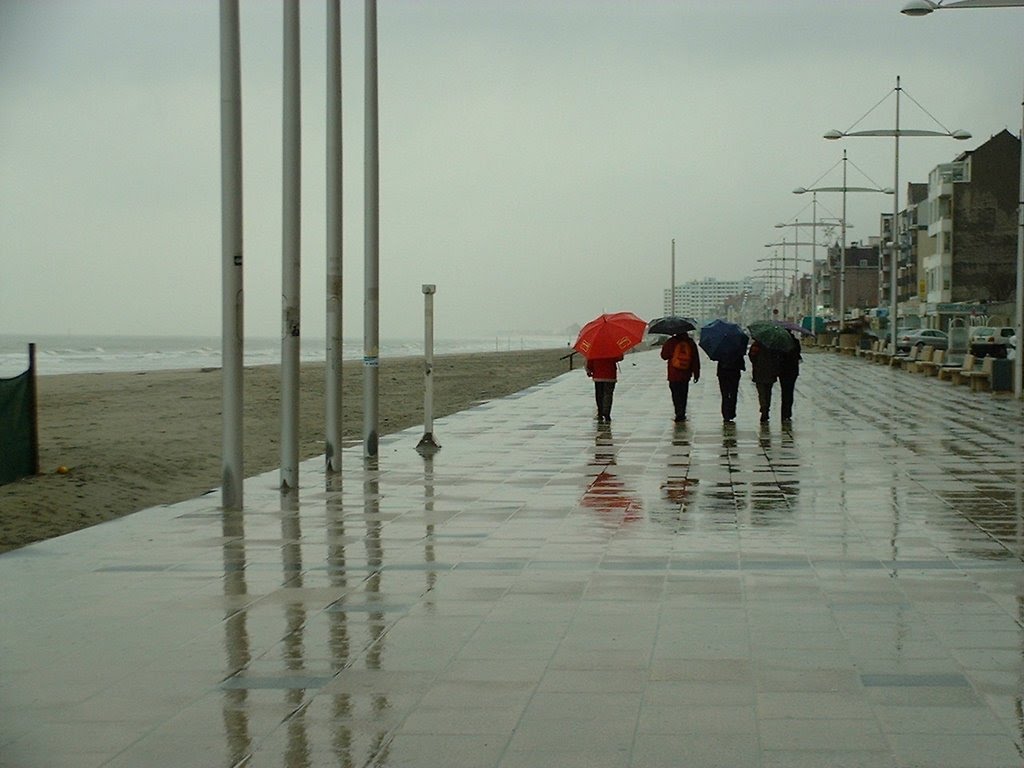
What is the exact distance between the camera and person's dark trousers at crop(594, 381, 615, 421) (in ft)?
78.6

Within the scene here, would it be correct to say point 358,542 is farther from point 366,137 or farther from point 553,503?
point 366,137

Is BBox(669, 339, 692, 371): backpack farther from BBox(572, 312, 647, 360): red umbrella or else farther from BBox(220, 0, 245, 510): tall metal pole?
BBox(220, 0, 245, 510): tall metal pole

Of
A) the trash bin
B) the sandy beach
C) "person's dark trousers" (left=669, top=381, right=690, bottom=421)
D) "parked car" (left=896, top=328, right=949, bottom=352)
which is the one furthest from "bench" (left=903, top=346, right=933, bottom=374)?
"person's dark trousers" (left=669, top=381, right=690, bottom=421)

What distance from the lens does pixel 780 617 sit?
25.4 ft

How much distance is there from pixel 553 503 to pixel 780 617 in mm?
5392

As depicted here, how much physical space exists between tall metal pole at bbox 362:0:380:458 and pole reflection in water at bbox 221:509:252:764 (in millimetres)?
5591

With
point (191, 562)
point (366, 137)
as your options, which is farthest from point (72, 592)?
point (366, 137)

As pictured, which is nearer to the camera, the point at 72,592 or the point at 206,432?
the point at 72,592

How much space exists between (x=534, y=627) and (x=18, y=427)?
9.72 metres

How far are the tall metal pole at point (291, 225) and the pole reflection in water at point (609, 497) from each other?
3.00 metres

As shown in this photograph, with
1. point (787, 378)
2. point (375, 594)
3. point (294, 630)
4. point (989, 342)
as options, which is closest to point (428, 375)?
point (787, 378)

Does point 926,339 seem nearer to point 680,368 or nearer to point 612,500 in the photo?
point 680,368

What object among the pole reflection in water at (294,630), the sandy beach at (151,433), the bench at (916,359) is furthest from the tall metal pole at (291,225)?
the bench at (916,359)

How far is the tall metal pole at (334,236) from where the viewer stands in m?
16.4
